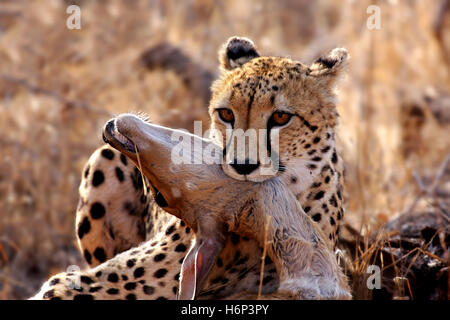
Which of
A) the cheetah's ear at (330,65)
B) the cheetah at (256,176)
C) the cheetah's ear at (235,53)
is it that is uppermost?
the cheetah's ear at (235,53)

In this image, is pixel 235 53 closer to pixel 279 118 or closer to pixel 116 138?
pixel 279 118

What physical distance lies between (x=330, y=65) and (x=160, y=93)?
3.65 meters

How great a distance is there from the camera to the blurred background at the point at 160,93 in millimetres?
5266

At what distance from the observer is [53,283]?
296cm

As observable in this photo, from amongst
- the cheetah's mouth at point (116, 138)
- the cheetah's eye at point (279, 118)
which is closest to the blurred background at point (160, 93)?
the cheetah's eye at point (279, 118)

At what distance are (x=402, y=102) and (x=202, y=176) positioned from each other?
465 cm

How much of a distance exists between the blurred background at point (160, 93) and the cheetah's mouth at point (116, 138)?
71.3 inches

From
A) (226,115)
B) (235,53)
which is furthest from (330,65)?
(226,115)

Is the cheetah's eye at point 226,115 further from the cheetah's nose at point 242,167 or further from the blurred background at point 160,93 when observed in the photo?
the blurred background at point 160,93

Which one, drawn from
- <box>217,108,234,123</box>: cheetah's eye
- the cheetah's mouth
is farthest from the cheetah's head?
the cheetah's mouth

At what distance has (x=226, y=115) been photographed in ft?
10.3

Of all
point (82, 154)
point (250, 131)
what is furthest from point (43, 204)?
point (250, 131)

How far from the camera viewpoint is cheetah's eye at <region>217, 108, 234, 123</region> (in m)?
3.13
